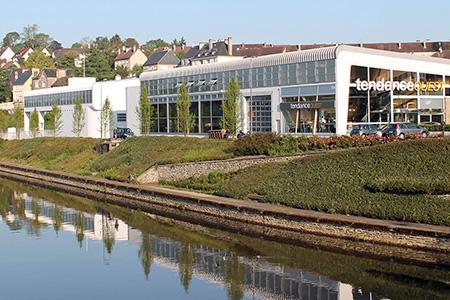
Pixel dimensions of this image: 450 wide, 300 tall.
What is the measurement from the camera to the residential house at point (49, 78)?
5148 inches

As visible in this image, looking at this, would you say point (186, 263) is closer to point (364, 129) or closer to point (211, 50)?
point (364, 129)

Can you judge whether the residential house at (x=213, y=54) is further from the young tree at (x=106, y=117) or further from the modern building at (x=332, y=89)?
the modern building at (x=332, y=89)

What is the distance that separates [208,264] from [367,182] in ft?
22.6

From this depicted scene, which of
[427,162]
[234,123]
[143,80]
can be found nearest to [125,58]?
[143,80]

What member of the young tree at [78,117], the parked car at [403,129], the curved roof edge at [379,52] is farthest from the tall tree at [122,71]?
the parked car at [403,129]

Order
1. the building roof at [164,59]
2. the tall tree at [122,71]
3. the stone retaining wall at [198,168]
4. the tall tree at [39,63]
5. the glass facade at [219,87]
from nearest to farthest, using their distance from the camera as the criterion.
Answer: the stone retaining wall at [198,168], the glass facade at [219,87], the building roof at [164,59], the tall tree at [122,71], the tall tree at [39,63]

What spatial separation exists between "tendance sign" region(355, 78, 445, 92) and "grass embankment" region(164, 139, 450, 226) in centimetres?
2195

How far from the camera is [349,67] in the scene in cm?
4481

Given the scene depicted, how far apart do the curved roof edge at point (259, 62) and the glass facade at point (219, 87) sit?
326mm

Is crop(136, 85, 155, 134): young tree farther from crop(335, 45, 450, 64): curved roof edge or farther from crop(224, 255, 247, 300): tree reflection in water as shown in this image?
crop(224, 255, 247, 300): tree reflection in water

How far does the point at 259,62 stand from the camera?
51594mm

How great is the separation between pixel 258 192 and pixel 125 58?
137 meters

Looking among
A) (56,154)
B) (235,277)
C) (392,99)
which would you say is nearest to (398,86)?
(392,99)

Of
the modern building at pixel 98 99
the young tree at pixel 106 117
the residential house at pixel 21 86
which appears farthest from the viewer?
the residential house at pixel 21 86
